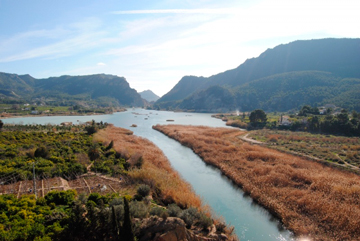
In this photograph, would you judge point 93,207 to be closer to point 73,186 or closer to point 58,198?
point 58,198

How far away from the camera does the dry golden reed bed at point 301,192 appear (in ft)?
49.7

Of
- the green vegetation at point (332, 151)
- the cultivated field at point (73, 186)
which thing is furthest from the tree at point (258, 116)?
the cultivated field at point (73, 186)

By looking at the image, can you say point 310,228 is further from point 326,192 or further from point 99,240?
point 99,240

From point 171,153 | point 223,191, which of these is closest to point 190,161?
point 171,153

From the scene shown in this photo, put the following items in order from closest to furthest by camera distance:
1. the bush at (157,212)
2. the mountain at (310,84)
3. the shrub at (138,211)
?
the shrub at (138,211), the bush at (157,212), the mountain at (310,84)

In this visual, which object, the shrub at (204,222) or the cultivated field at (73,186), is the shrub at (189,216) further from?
the cultivated field at (73,186)

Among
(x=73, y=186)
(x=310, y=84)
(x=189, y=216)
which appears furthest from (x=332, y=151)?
(x=310, y=84)

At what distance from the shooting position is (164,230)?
418 inches

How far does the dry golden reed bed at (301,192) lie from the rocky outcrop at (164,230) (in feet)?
30.2

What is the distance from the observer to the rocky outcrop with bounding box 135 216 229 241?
10367 mm

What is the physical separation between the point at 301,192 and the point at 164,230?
15.0 metres

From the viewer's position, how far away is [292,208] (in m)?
17.8

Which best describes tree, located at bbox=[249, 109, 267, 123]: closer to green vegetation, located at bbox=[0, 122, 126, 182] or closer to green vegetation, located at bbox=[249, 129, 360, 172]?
green vegetation, located at bbox=[249, 129, 360, 172]

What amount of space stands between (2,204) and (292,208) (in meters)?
20.4
